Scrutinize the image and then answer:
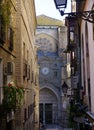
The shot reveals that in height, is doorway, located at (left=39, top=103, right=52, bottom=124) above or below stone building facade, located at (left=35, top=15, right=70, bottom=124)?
below

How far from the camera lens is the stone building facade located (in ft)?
172

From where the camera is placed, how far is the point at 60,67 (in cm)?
5397

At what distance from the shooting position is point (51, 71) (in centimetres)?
5447

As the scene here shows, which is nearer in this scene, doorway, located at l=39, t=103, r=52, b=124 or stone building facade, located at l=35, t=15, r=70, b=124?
doorway, located at l=39, t=103, r=52, b=124

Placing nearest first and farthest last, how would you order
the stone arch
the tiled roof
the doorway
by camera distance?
the doorway
the stone arch
the tiled roof

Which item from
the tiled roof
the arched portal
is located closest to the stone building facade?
the arched portal

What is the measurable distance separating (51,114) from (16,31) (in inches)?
1490

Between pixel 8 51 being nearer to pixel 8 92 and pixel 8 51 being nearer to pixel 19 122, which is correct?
pixel 8 92

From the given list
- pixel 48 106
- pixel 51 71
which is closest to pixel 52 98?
pixel 48 106

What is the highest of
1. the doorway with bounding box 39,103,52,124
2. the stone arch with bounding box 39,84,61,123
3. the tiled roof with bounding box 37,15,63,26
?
the tiled roof with bounding box 37,15,63,26

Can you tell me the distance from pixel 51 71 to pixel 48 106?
5.69 m

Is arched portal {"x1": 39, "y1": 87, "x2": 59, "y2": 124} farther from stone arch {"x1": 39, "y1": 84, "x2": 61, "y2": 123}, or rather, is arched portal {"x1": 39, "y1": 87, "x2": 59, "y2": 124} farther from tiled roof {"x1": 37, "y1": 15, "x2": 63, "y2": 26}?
tiled roof {"x1": 37, "y1": 15, "x2": 63, "y2": 26}

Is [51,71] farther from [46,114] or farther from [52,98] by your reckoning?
[46,114]

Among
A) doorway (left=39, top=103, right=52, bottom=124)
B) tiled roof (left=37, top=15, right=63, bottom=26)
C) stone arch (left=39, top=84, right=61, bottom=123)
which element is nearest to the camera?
doorway (left=39, top=103, right=52, bottom=124)
